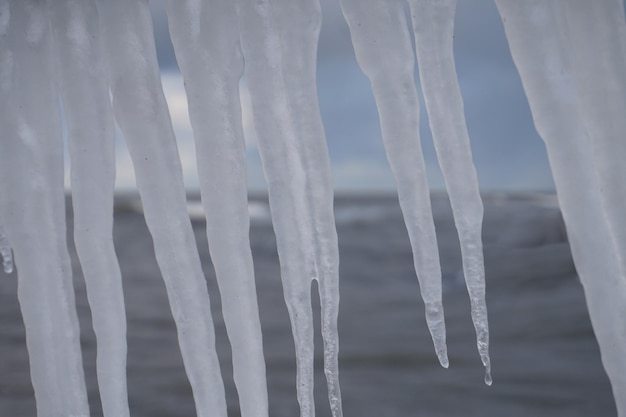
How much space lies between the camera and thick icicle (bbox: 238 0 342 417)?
144 centimetres

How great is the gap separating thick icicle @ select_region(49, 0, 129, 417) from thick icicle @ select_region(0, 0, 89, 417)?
0.06 meters

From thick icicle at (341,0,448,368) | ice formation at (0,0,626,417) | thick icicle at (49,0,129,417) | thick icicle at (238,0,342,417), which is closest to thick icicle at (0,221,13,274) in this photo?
ice formation at (0,0,626,417)

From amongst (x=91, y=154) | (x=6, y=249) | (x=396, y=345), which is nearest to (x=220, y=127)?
(x=91, y=154)

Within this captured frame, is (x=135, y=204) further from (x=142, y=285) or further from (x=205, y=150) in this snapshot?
(x=205, y=150)

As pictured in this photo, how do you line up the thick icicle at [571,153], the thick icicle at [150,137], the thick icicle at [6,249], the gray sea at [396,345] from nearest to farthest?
the thick icicle at [571,153] → the thick icicle at [150,137] → the thick icicle at [6,249] → the gray sea at [396,345]

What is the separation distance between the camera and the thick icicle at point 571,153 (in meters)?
1.38

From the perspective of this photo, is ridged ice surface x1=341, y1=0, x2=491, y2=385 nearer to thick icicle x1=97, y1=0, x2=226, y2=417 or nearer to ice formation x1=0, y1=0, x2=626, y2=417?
ice formation x1=0, y1=0, x2=626, y2=417

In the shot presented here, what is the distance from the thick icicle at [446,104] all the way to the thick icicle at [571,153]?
0.12m

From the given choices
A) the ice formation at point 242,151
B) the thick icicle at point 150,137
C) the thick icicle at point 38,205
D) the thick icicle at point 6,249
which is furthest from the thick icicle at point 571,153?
the thick icicle at point 6,249

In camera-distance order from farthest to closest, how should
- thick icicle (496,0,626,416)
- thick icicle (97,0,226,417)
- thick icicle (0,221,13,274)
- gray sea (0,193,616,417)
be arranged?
gray sea (0,193,616,417)
thick icicle (0,221,13,274)
thick icicle (97,0,226,417)
thick icicle (496,0,626,416)

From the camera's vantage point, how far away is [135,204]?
31.7 feet

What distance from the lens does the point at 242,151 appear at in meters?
1.47

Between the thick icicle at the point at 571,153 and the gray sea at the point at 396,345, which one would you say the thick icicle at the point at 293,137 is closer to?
the thick icicle at the point at 571,153

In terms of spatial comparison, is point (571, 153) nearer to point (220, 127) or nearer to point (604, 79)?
point (604, 79)
